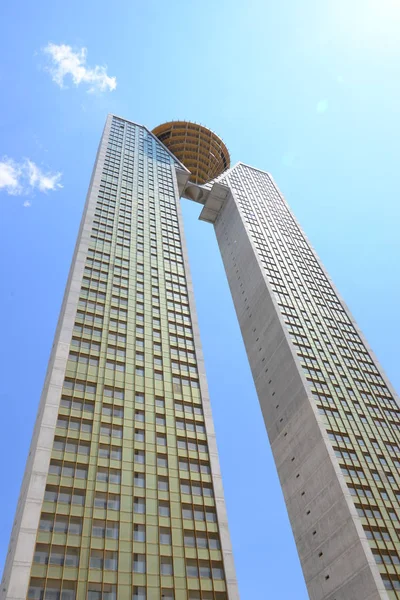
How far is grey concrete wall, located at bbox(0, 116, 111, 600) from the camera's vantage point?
90.9ft

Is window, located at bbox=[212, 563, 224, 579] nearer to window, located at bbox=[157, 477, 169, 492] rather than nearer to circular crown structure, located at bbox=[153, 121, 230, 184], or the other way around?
window, located at bbox=[157, 477, 169, 492]

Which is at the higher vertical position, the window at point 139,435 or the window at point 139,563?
the window at point 139,435

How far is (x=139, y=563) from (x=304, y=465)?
2803 centimetres

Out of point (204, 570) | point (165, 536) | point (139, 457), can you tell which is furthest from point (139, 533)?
point (139, 457)

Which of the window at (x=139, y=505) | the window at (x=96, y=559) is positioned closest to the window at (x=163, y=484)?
the window at (x=139, y=505)

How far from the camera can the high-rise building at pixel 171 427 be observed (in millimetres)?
31000

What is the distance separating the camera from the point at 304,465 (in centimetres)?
5406

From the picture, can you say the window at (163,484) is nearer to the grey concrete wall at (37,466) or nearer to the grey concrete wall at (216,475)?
the grey concrete wall at (216,475)

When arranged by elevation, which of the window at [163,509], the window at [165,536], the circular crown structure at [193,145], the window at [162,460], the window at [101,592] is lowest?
the window at [101,592]

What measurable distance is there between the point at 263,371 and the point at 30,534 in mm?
44903

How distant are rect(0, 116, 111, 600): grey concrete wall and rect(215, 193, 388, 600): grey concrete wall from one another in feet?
92.1

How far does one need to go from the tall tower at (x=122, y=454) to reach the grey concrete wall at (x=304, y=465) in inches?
595

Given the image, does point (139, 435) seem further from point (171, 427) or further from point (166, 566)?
point (166, 566)

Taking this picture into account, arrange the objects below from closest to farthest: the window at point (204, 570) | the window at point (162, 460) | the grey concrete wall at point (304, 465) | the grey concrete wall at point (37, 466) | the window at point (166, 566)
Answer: the grey concrete wall at point (37, 466) < the window at point (166, 566) < the window at point (204, 570) < the window at point (162, 460) < the grey concrete wall at point (304, 465)
